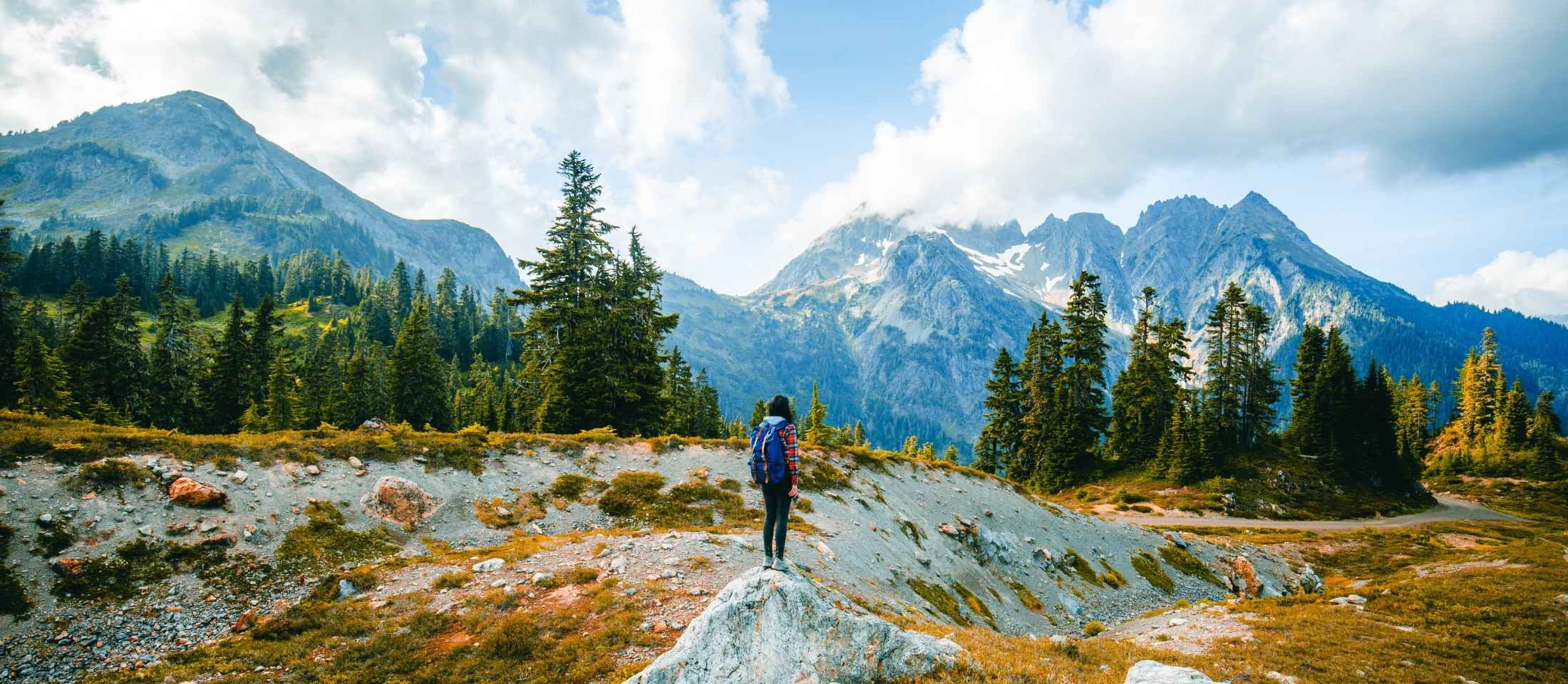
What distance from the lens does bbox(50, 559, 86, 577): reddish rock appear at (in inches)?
449

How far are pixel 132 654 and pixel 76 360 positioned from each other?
6310 cm

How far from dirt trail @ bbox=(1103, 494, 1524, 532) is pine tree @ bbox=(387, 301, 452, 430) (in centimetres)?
6102

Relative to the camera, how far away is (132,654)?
1014 cm

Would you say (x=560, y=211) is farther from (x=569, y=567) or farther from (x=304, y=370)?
(x=304, y=370)

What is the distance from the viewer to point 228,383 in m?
55.7

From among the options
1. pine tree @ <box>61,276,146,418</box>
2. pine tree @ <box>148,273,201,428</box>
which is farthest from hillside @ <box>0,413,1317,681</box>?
pine tree @ <box>148,273,201,428</box>

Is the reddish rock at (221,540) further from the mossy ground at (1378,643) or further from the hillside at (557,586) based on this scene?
the mossy ground at (1378,643)

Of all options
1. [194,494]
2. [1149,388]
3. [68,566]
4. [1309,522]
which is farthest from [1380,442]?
[68,566]

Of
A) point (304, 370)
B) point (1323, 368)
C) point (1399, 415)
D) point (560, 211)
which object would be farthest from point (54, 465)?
point (1399, 415)

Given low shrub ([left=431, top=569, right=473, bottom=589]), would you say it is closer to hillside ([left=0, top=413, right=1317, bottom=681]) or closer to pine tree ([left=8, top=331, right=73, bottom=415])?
hillside ([left=0, top=413, right=1317, bottom=681])

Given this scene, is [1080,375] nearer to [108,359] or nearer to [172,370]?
[108,359]

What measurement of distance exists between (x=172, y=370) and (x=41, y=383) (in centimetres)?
2256

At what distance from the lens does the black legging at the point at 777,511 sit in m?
9.76

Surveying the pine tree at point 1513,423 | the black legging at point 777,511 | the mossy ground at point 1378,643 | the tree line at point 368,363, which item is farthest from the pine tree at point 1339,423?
the black legging at point 777,511
